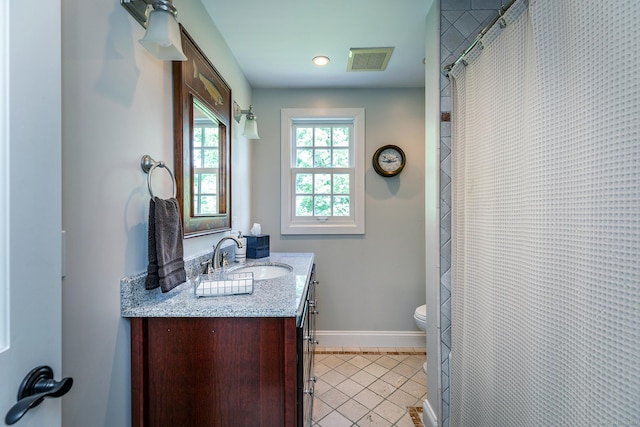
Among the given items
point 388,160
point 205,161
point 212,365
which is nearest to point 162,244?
point 212,365

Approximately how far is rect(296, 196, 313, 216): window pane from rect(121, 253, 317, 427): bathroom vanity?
175 cm

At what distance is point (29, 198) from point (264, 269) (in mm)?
1446

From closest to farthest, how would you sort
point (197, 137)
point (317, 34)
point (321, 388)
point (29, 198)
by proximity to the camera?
point (29, 198) < point (197, 137) < point (317, 34) < point (321, 388)

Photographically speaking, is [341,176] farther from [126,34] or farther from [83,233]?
[83,233]

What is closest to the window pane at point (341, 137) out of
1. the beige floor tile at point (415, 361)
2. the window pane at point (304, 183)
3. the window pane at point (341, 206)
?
the window pane at point (304, 183)

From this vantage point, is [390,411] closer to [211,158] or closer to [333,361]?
[333,361]

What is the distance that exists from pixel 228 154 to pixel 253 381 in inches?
54.8

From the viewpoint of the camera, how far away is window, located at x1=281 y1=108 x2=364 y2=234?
2.64m

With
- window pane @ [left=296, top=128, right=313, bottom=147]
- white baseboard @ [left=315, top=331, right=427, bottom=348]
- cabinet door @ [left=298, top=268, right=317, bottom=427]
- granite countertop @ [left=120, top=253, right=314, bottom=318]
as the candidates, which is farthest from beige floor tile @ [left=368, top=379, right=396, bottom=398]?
window pane @ [left=296, top=128, right=313, bottom=147]

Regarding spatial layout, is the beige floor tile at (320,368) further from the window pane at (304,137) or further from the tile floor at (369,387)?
the window pane at (304,137)

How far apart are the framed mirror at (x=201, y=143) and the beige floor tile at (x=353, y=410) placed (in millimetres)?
1389

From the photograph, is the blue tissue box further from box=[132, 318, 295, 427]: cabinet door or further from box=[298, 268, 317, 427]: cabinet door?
box=[132, 318, 295, 427]: cabinet door

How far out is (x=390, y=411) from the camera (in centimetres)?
Answer: 182

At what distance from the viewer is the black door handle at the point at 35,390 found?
47 cm
